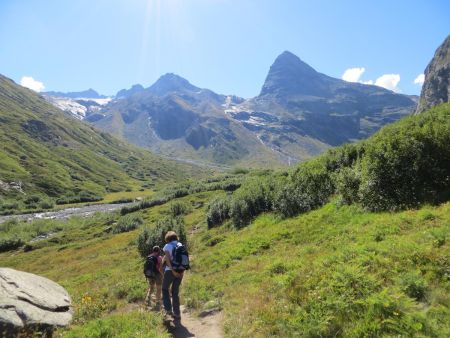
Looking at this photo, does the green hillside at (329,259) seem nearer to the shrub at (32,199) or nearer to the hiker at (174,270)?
the hiker at (174,270)

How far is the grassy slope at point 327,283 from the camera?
9375mm

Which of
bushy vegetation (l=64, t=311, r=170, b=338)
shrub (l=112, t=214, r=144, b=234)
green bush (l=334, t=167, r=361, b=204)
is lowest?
shrub (l=112, t=214, r=144, b=234)

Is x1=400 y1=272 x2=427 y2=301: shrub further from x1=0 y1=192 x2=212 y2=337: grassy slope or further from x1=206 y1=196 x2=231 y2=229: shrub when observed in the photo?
x1=206 y1=196 x2=231 y2=229: shrub

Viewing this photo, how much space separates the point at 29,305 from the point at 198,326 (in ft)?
22.3

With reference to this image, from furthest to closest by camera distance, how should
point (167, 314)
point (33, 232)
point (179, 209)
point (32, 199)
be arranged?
point (32, 199) < point (33, 232) < point (179, 209) < point (167, 314)

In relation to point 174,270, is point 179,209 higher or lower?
lower

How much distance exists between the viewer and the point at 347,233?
62.4ft

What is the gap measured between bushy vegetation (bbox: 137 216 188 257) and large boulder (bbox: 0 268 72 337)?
16.0 m

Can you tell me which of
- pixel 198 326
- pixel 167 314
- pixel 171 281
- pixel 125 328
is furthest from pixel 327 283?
pixel 125 328

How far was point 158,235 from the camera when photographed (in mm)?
33562

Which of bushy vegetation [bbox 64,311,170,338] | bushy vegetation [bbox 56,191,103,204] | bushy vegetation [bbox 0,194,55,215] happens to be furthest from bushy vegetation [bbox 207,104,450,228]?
bushy vegetation [bbox 56,191,103,204]

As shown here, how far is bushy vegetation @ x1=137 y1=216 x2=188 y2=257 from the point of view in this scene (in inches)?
1310

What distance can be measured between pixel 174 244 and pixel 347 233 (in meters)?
10.2

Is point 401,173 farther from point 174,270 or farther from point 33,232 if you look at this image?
point 33,232
